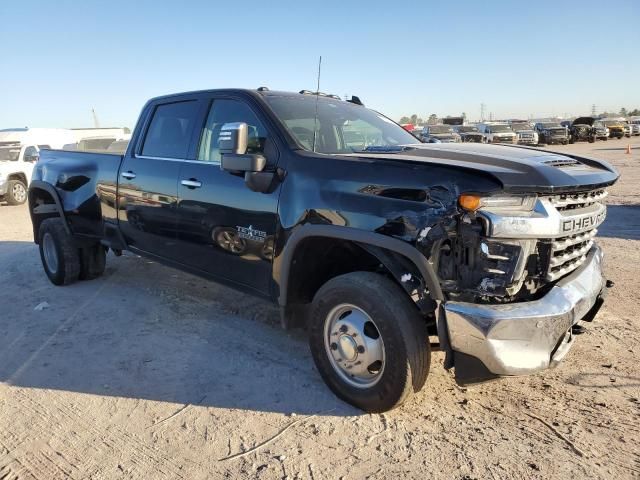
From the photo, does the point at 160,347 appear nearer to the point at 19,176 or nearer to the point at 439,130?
the point at 19,176

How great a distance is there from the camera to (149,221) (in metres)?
4.68

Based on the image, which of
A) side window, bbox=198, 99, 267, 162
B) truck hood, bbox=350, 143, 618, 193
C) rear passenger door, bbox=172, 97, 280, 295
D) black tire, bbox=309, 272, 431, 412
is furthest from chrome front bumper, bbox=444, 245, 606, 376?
side window, bbox=198, 99, 267, 162

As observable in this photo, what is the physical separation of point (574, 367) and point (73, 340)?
13.0 feet

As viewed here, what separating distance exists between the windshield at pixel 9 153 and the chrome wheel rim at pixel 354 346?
14991mm

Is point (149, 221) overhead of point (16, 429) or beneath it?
overhead

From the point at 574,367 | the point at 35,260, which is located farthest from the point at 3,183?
the point at 574,367

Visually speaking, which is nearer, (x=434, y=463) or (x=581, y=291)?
(x=434, y=463)

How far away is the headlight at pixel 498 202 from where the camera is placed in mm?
2561

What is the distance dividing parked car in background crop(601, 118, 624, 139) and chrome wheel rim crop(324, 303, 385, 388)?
4358 centimetres

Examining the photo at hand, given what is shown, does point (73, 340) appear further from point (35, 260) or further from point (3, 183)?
point (3, 183)

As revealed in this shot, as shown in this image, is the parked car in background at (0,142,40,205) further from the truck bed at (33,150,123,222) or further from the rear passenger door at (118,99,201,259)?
the rear passenger door at (118,99,201,259)

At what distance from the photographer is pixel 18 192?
48.8 feet

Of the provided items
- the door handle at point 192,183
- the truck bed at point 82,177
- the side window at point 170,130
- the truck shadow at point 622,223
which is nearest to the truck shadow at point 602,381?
the door handle at point 192,183

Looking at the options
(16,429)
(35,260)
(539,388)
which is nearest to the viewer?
(16,429)
